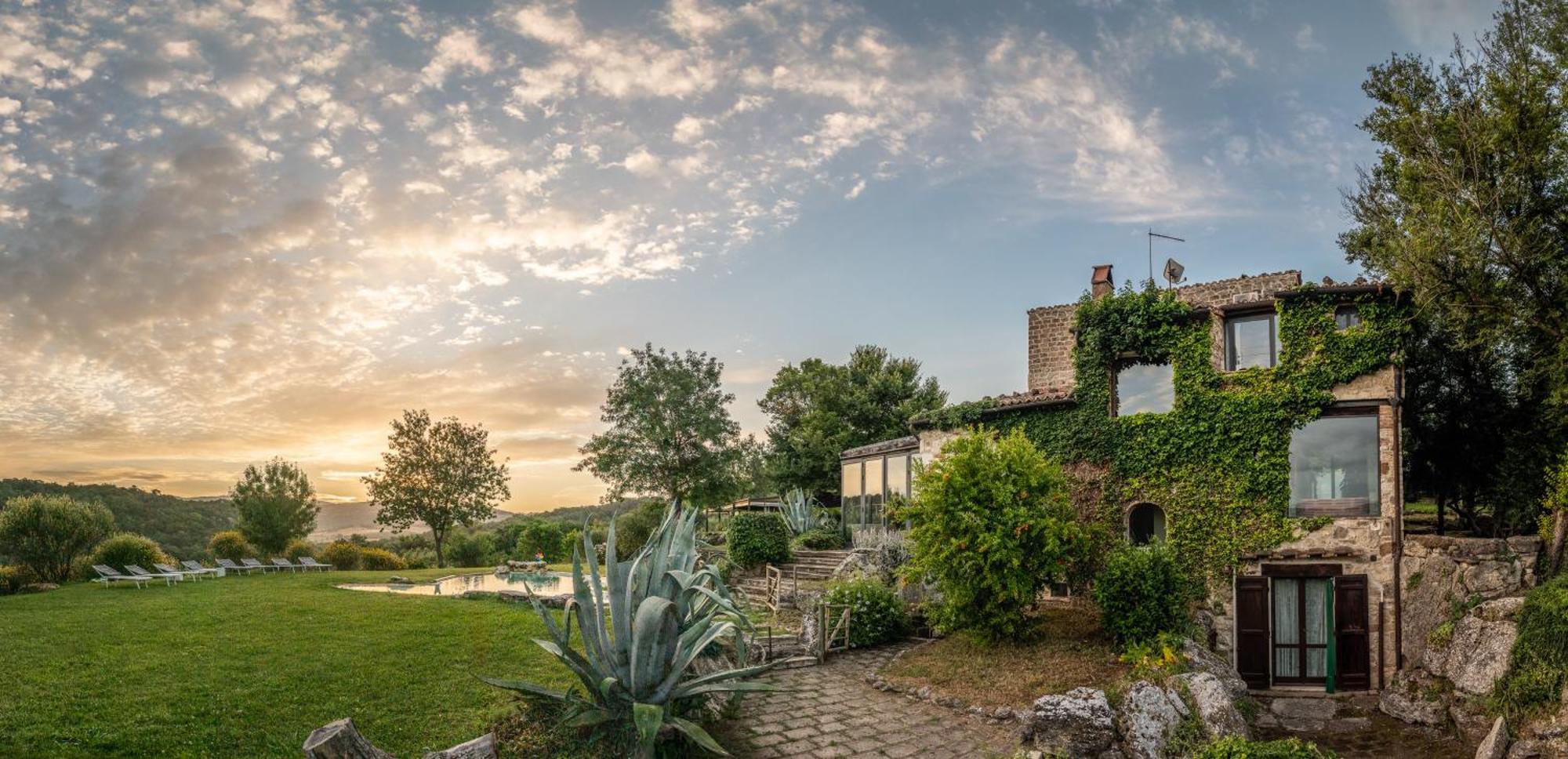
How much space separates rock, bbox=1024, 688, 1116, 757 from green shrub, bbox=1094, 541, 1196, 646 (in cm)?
337

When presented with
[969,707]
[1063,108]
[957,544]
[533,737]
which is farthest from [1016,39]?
[533,737]

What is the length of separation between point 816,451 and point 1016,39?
22.2m

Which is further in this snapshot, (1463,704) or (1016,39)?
(1016,39)

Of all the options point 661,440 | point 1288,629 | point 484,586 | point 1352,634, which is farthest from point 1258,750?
point 661,440

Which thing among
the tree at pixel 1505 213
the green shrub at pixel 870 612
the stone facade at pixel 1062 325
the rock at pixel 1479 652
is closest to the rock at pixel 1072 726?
the green shrub at pixel 870 612

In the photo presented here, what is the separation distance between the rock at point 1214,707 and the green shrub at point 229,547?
30.5 meters

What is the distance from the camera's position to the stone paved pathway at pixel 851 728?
886cm

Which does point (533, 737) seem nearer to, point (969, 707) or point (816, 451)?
point (969, 707)

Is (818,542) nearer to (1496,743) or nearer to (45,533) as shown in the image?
(1496,743)

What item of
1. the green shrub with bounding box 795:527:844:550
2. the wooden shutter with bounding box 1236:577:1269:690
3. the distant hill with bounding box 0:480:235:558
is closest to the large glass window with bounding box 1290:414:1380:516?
the wooden shutter with bounding box 1236:577:1269:690

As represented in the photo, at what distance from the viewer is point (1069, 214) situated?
18.1 m

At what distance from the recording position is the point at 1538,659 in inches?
471

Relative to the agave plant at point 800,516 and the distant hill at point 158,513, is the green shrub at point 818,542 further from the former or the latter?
the distant hill at point 158,513

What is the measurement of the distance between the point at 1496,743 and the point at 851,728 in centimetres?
928
